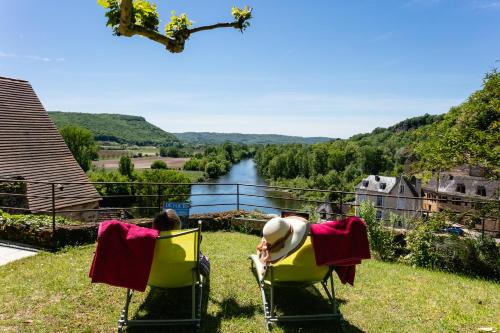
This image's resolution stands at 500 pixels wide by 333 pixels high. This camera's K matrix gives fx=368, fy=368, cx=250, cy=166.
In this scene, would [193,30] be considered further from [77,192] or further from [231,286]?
[77,192]

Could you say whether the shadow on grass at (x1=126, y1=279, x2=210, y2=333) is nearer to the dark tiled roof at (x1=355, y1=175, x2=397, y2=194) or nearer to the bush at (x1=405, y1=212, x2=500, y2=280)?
the bush at (x1=405, y1=212, x2=500, y2=280)

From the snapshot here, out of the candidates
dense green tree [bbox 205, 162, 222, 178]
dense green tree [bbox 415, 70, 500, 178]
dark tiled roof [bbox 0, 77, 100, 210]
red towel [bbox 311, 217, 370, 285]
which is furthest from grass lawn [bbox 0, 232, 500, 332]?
dense green tree [bbox 205, 162, 222, 178]

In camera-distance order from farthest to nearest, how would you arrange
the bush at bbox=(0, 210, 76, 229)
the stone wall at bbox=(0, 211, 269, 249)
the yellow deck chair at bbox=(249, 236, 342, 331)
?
the bush at bbox=(0, 210, 76, 229), the stone wall at bbox=(0, 211, 269, 249), the yellow deck chair at bbox=(249, 236, 342, 331)

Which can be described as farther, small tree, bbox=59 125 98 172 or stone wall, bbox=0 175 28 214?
small tree, bbox=59 125 98 172

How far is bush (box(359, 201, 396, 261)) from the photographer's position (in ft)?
23.4

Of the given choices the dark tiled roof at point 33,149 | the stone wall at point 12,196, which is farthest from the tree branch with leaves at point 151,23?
the dark tiled roof at point 33,149

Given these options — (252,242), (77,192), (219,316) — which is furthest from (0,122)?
(219,316)

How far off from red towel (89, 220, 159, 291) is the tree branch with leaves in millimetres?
2217

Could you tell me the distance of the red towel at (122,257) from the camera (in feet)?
11.3

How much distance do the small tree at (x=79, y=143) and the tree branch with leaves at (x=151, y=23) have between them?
56.6 metres

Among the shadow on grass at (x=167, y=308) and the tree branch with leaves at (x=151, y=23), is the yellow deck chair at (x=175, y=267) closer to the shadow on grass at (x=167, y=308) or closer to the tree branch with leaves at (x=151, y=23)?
the shadow on grass at (x=167, y=308)

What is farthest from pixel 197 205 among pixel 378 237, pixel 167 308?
pixel 167 308

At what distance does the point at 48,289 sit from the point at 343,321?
3.66 meters

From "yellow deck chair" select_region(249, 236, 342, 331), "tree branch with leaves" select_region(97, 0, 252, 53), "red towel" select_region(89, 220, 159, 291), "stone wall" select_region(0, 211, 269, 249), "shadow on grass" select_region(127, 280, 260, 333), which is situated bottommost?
"shadow on grass" select_region(127, 280, 260, 333)
